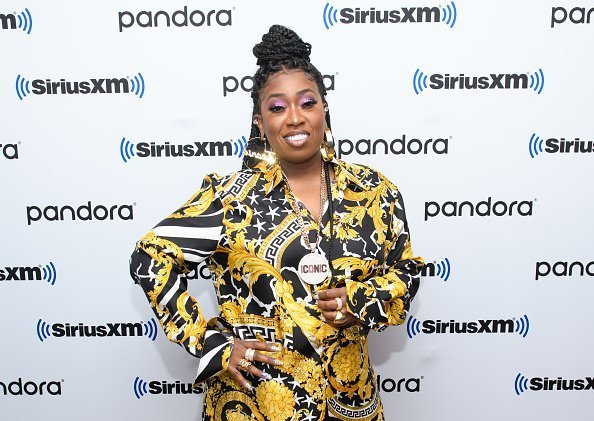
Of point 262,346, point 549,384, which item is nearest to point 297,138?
point 262,346

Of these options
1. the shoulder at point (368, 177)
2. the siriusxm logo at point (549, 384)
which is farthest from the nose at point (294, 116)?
the siriusxm logo at point (549, 384)

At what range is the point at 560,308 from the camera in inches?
95.0

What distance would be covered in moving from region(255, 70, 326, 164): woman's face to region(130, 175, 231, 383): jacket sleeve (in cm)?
26

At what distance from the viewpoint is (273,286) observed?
150 centimetres

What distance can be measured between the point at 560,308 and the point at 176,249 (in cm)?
181

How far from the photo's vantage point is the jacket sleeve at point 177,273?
1.51 meters

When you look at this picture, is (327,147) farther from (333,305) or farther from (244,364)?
(244,364)

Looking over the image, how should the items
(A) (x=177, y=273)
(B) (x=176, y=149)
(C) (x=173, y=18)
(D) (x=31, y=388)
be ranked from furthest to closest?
1. (D) (x=31, y=388)
2. (B) (x=176, y=149)
3. (C) (x=173, y=18)
4. (A) (x=177, y=273)

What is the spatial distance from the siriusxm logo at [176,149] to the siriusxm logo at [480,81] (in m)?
0.78

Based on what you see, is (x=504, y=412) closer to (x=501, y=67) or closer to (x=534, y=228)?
(x=534, y=228)

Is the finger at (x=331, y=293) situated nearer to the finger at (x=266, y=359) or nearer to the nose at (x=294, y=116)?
the finger at (x=266, y=359)

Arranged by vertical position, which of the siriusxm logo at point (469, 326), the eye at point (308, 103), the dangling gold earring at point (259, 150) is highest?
the eye at point (308, 103)

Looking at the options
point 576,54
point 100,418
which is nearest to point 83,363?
point 100,418

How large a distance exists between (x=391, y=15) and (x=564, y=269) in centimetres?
135
